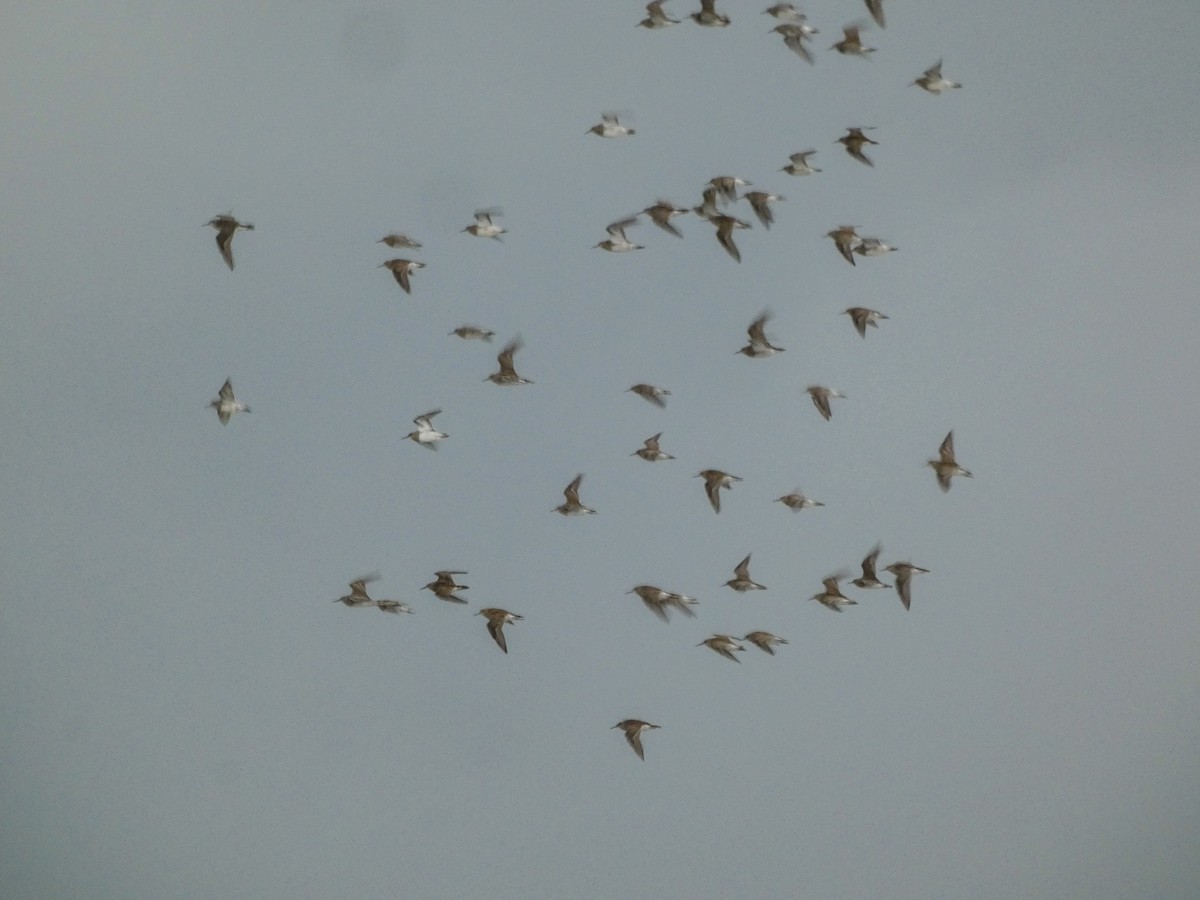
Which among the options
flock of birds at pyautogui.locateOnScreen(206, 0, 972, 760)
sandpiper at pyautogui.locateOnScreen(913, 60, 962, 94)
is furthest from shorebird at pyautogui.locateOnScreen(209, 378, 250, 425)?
sandpiper at pyautogui.locateOnScreen(913, 60, 962, 94)

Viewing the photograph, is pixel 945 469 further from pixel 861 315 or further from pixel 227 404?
pixel 227 404

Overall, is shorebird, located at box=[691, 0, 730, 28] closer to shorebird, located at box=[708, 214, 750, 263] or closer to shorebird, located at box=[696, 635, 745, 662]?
shorebird, located at box=[708, 214, 750, 263]

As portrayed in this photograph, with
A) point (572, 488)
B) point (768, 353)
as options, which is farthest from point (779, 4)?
point (572, 488)

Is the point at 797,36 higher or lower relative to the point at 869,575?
higher

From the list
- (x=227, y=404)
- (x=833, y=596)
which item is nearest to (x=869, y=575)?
(x=833, y=596)

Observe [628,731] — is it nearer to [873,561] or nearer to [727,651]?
[727,651]
